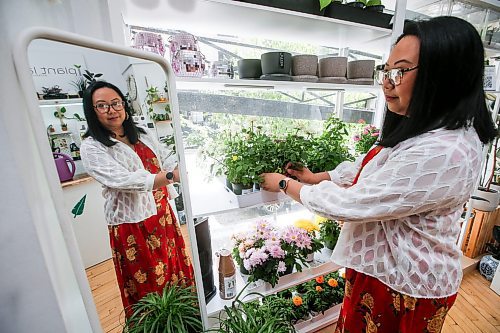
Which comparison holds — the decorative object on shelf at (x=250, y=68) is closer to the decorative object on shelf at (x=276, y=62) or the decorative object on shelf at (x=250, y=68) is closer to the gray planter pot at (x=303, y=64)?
the decorative object on shelf at (x=276, y=62)

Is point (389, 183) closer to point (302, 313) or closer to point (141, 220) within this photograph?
point (141, 220)

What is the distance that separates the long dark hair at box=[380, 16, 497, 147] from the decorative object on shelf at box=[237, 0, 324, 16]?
1.47 ft

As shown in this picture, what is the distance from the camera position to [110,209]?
0.73 meters

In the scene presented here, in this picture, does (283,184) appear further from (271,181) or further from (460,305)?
(460,305)

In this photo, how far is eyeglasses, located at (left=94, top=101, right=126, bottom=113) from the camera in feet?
2.19

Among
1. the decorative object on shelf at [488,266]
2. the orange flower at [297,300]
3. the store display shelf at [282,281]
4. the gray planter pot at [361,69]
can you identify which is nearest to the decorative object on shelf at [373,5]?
the gray planter pot at [361,69]

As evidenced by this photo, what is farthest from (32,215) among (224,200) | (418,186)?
(418,186)

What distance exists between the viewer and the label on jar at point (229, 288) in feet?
3.85

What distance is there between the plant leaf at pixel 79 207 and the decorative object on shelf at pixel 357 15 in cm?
122

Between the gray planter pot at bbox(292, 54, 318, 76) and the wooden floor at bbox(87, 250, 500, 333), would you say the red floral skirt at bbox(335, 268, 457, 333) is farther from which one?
the gray planter pot at bbox(292, 54, 318, 76)

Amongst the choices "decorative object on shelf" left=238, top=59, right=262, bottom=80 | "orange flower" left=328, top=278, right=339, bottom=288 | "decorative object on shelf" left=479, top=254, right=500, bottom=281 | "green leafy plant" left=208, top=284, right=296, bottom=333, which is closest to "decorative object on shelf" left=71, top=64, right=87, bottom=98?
"decorative object on shelf" left=238, top=59, right=262, bottom=80

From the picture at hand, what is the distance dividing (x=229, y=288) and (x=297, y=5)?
1349 millimetres

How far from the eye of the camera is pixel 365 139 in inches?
54.9

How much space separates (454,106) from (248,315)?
3.47 feet
